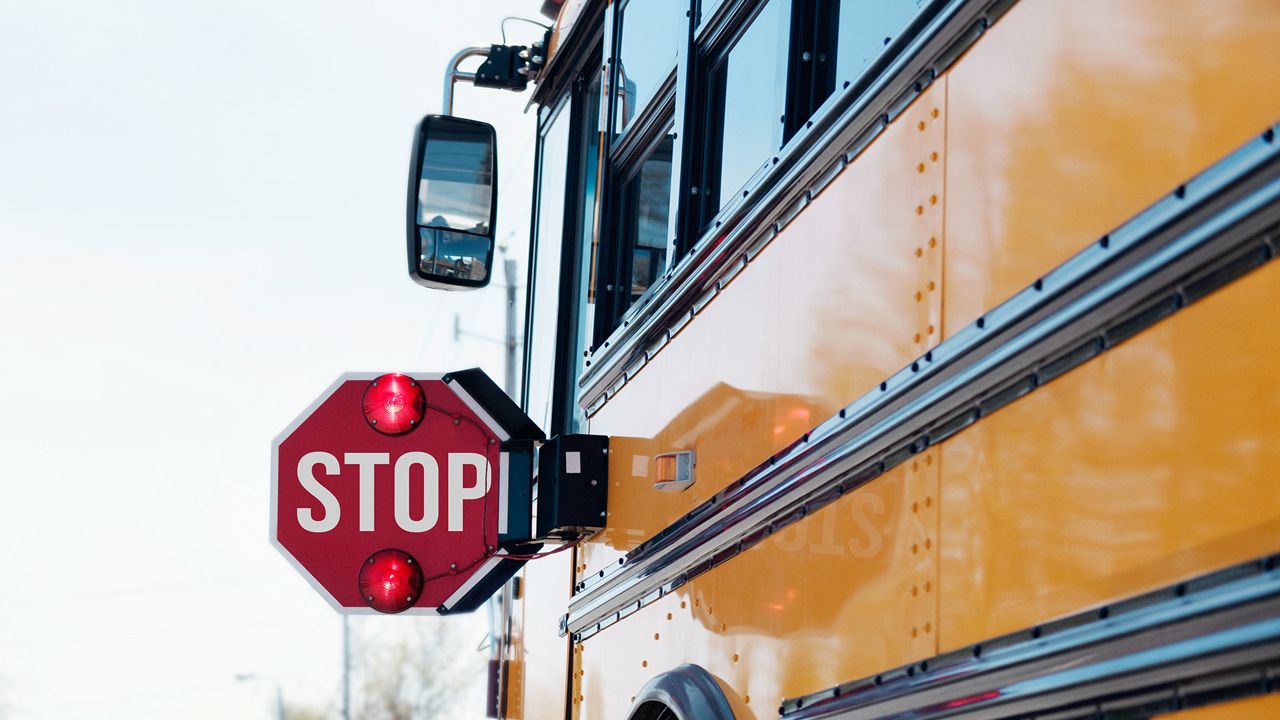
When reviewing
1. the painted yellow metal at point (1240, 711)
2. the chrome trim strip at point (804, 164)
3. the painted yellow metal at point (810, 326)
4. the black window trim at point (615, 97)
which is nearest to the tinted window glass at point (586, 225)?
the black window trim at point (615, 97)

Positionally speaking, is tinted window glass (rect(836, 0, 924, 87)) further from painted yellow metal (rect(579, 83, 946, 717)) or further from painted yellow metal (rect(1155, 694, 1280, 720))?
painted yellow metal (rect(1155, 694, 1280, 720))

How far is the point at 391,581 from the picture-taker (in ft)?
10.3

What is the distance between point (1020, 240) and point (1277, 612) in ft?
1.61

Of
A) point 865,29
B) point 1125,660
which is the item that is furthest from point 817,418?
point 1125,660

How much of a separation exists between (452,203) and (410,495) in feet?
2.03

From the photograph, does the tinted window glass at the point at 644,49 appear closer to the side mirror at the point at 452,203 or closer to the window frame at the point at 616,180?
the window frame at the point at 616,180

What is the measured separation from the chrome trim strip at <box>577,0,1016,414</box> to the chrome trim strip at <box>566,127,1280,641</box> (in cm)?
32

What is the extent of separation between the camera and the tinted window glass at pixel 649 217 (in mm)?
2877

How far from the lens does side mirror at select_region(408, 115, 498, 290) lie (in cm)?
299

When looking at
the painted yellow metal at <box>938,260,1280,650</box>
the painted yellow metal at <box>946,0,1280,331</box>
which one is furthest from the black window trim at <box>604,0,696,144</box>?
the painted yellow metal at <box>938,260,1280,650</box>

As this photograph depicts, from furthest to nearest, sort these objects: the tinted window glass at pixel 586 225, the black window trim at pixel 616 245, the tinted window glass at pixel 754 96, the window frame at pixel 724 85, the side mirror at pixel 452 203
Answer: the tinted window glass at pixel 586 225, the black window trim at pixel 616 245, the side mirror at pixel 452 203, the tinted window glass at pixel 754 96, the window frame at pixel 724 85

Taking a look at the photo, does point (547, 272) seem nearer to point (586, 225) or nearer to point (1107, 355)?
point (586, 225)

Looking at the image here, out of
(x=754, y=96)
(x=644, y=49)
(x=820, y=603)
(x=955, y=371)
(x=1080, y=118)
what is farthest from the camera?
(x=644, y=49)

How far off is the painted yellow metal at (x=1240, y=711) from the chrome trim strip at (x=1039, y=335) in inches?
11.6
